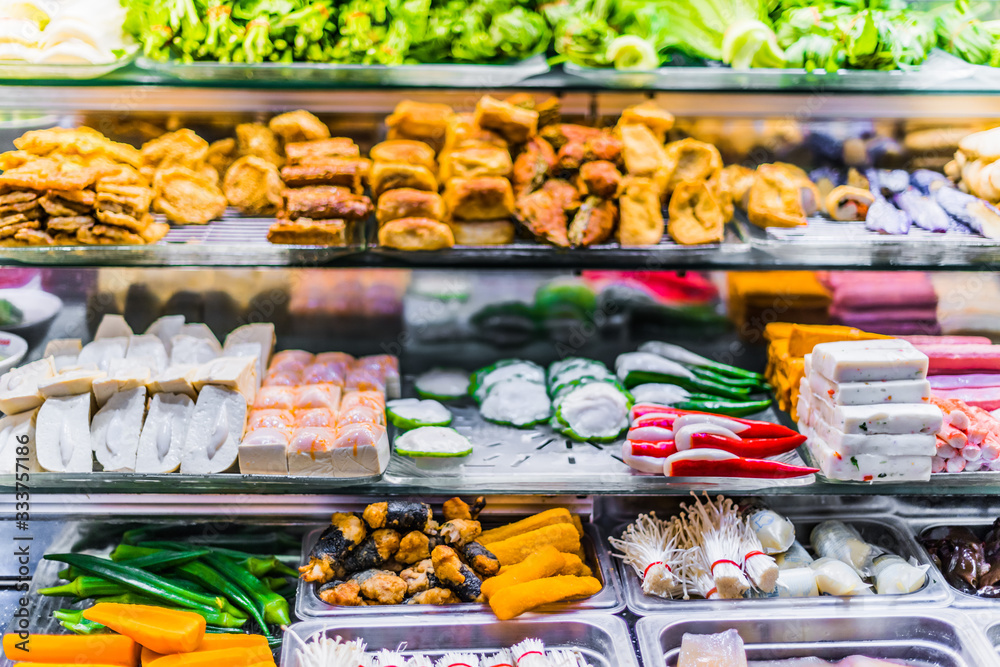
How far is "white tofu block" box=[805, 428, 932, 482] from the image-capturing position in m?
2.46

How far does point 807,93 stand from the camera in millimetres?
2707

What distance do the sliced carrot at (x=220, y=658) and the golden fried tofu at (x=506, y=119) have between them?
5.77 feet

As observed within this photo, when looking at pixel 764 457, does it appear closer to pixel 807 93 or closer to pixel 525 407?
pixel 525 407

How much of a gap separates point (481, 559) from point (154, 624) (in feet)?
3.28

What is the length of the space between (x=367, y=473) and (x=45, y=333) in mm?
1444

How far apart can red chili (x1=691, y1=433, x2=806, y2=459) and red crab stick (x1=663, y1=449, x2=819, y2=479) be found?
0.11 ft

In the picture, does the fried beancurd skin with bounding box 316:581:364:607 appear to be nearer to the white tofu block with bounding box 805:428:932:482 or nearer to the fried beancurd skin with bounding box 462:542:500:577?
the fried beancurd skin with bounding box 462:542:500:577

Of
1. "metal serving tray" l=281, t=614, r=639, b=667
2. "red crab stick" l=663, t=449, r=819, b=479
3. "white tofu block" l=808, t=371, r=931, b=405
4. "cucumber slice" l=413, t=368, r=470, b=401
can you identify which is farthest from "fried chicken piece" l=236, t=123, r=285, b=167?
"white tofu block" l=808, t=371, r=931, b=405

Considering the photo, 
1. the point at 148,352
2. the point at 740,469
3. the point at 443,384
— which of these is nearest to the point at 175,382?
the point at 148,352

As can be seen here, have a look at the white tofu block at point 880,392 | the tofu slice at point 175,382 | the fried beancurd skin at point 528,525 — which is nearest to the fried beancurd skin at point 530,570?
the fried beancurd skin at point 528,525

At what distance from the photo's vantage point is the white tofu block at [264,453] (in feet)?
8.04

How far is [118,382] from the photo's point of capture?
2557 mm

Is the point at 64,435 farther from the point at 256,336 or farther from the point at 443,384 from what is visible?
the point at 443,384

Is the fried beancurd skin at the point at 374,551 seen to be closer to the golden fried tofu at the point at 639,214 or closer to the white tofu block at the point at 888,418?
the golden fried tofu at the point at 639,214
